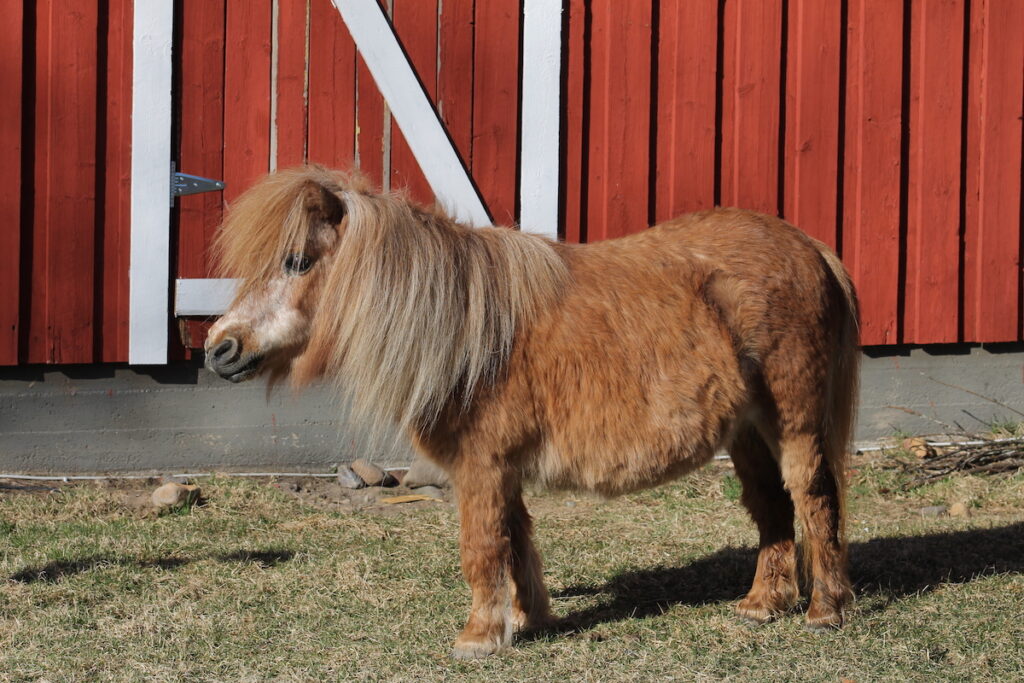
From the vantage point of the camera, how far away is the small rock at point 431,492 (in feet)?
20.6

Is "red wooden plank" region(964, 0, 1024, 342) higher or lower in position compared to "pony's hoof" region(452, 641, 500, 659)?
higher

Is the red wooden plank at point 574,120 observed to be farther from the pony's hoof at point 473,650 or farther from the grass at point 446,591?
the pony's hoof at point 473,650

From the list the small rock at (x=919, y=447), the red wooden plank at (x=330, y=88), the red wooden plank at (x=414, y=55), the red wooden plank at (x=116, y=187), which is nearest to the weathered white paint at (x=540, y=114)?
the red wooden plank at (x=414, y=55)

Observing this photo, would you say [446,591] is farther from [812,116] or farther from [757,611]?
[812,116]

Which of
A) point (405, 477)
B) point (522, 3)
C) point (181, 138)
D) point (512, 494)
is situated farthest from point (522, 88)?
point (512, 494)

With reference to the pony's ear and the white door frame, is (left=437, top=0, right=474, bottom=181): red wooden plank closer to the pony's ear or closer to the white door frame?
the white door frame

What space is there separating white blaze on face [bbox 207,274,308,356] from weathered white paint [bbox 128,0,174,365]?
2.75 meters

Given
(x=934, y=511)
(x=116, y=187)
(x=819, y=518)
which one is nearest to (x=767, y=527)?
(x=819, y=518)

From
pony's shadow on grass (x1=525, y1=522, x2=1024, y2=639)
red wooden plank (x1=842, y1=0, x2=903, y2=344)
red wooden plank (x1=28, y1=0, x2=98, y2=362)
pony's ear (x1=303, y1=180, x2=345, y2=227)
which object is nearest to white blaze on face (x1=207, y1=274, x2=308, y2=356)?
pony's ear (x1=303, y1=180, x2=345, y2=227)

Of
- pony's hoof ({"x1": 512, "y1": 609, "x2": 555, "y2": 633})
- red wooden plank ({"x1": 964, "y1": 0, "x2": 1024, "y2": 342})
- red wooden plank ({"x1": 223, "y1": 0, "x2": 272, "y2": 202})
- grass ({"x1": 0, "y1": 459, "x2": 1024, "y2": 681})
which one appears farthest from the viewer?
red wooden plank ({"x1": 964, "y1": 0, "x2": 1024, "y2": 342})

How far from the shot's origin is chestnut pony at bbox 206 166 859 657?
12.2 ft

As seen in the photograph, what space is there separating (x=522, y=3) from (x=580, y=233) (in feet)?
4.78

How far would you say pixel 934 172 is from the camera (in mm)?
7051

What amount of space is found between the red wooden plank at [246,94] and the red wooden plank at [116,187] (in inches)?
22.1
